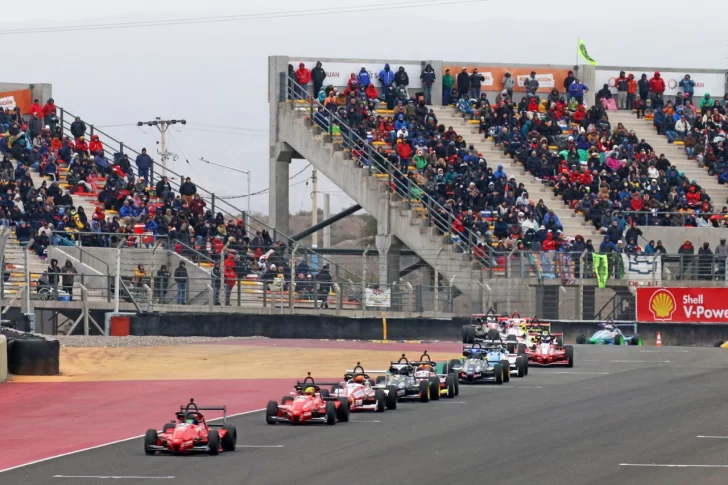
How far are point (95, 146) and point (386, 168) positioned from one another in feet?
34.3

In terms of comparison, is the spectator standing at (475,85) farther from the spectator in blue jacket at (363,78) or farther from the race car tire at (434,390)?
the race car tire at (434,390)

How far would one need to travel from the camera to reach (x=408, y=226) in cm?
4716

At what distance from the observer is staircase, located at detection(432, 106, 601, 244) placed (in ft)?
158

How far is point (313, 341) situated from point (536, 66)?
78.6 ft

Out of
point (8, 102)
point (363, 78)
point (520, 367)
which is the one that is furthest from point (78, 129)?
point (520, 367)

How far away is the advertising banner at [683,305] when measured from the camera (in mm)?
40406

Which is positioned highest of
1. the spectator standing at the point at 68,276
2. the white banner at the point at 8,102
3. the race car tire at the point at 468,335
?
the white banner at the point at 8,102

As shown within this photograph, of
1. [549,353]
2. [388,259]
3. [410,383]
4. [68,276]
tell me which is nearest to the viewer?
[410,383]

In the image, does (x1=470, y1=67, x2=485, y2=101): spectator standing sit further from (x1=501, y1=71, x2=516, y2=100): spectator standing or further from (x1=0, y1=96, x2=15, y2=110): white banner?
(x1=0, y1=96, x2=15, y2=110): white banner

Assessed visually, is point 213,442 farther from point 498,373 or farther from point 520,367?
point 520,367

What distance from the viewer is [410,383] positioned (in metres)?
23.5

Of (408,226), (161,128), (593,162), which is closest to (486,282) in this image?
(408,226)

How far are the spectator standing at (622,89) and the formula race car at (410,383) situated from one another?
3673cm

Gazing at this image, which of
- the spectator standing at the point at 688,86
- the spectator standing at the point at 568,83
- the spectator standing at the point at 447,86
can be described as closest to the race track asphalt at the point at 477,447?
the spectator standing at the point at 447,86
